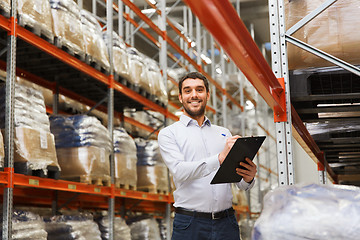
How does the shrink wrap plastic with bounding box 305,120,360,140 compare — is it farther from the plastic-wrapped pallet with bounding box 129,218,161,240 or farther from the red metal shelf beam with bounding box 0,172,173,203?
the plastic-wrapped pallet with bounding box 129,218,161,240

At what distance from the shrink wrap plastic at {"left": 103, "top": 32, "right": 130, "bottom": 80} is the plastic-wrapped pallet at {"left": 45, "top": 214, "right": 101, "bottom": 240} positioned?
6.90 feet

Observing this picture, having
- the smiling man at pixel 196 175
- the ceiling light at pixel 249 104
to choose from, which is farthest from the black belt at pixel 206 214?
the ceiling light at pixel 249 104

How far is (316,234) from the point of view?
5.40 feet

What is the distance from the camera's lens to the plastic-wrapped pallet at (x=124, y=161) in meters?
6.68

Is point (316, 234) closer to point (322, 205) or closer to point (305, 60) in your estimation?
point (322, 205)

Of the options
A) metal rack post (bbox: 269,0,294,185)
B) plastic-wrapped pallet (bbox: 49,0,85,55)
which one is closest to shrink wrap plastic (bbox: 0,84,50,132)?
plastic-wrapped pallet (bbox: 49,0,85,55)

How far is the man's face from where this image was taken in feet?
12.1

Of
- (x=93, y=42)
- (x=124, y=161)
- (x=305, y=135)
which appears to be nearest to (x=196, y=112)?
(x=305, y=135)

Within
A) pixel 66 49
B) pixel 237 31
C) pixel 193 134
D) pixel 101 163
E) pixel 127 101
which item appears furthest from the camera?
pixel 127 101

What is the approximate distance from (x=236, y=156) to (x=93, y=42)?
143 inches

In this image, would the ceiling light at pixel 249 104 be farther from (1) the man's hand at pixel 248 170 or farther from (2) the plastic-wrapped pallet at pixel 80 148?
(1) the man's hand at pixel 248 170

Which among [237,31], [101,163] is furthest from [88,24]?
[237,31]

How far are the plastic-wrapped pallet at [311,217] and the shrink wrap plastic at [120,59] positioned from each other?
518 cm

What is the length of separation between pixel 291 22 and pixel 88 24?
3408 millimetres
